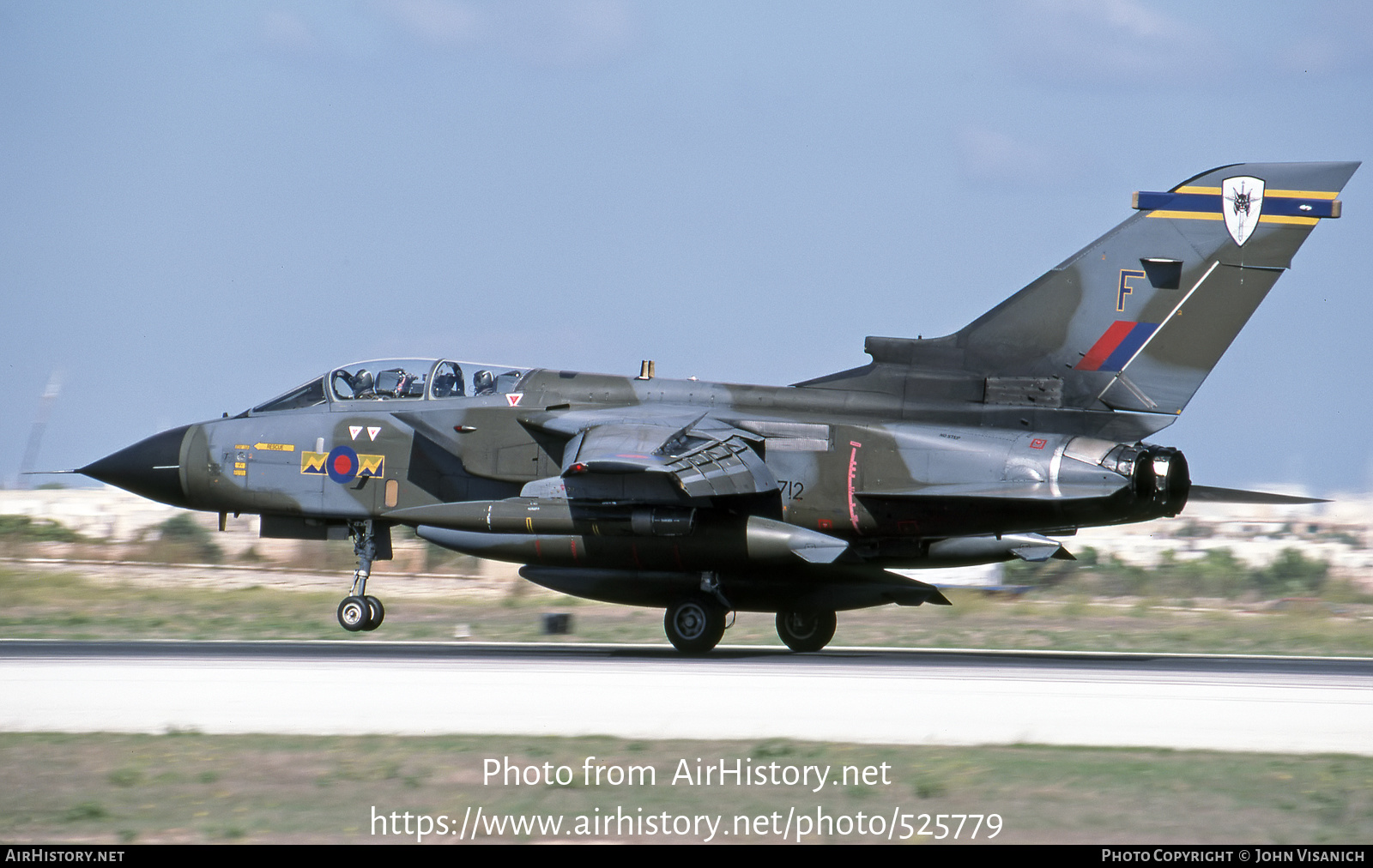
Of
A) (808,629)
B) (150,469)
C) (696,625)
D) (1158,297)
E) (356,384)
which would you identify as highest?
(1158,297)

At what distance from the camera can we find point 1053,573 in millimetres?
32031

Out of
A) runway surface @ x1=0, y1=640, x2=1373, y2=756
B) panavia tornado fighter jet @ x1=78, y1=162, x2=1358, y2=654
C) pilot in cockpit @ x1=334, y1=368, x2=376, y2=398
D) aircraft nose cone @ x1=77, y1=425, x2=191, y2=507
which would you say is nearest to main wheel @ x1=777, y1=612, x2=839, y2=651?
panavia tornado fighter jet @ x1=78, y1=162, x2=1358, y2=654

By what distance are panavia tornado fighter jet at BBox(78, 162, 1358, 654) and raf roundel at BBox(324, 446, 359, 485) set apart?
33 millimetres

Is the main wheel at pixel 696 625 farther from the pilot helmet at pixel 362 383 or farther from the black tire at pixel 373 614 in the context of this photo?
the pilot helmet at pixel 362 383

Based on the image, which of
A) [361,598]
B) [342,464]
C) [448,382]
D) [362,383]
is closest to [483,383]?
[448,382]

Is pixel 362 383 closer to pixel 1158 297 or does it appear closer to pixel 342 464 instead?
pixel 342 464

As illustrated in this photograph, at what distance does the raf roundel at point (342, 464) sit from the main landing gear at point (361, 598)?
63 cm

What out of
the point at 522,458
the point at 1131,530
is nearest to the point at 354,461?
the point at 522,458

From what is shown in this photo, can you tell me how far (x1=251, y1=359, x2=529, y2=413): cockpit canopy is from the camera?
17.8m

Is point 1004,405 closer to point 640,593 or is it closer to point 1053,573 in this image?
point 640,593

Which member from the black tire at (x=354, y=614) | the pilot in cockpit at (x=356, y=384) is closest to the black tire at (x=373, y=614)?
the black tire at (x=354, y=614)

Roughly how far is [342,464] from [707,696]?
715 centimetres

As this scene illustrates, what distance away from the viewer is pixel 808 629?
17.4 metres

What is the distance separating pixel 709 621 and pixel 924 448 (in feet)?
10.6
